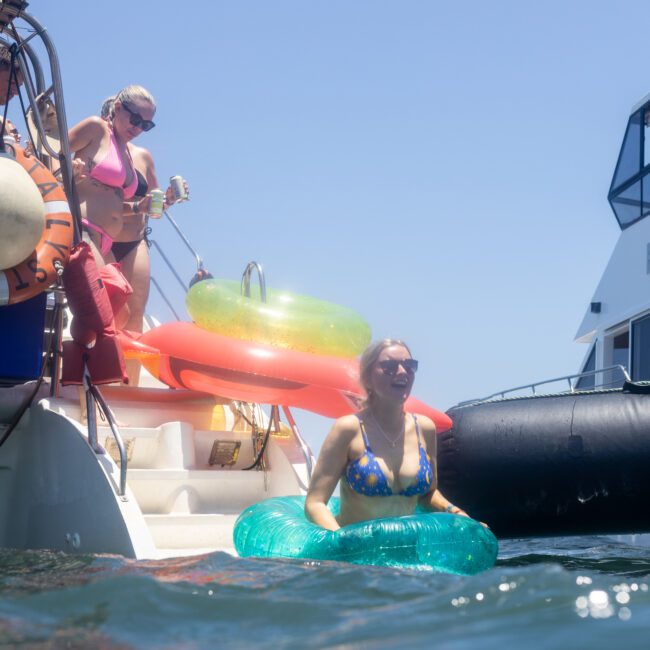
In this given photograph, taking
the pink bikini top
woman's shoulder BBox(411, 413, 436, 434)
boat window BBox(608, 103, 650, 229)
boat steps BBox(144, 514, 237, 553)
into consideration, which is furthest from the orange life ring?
boat window BBox(608, 103, 650, 229)

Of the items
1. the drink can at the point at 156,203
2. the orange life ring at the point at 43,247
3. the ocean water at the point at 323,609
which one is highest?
the drink can at the point at 156,203

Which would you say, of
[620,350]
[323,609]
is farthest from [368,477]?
[620,350]

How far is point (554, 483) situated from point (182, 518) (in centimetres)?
236

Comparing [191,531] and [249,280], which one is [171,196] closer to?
[249,280]

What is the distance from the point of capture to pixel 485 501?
6.11 metres

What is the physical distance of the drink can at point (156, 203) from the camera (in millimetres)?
6242

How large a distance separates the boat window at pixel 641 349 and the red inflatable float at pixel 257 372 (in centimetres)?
360

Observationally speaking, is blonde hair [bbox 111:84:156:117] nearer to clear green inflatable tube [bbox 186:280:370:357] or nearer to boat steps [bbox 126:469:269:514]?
clear green inflatable tube [bbox 186:280:370:357]

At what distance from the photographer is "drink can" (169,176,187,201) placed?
670 cm

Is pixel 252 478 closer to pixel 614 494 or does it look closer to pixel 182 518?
pixel 182 518

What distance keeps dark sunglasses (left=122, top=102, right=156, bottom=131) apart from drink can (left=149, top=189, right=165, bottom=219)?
40 cm

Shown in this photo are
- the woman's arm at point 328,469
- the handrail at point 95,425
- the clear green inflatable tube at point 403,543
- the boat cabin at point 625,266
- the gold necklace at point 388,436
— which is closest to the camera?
the clear green inflatable tube at point 403,543

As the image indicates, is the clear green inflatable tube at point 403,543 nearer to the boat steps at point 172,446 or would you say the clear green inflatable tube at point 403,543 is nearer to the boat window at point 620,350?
the boat steps at point 172,446

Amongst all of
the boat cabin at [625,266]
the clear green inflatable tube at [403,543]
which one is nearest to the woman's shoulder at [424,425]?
the clear green inflatable tube at [403,543]
